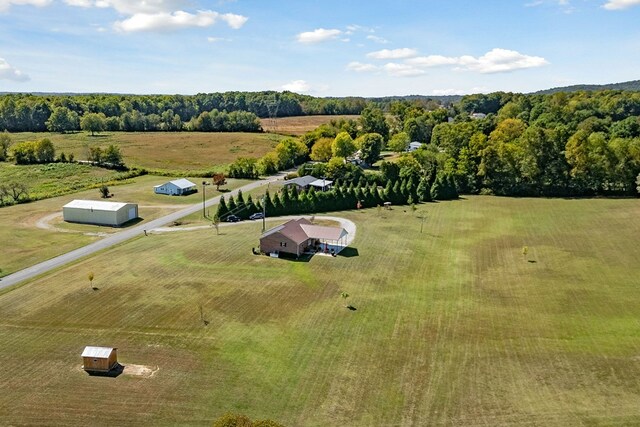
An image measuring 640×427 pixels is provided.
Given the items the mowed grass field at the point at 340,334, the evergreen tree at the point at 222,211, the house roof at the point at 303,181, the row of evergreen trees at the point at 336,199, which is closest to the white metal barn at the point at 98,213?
the mowed grass field at the point at 340,334

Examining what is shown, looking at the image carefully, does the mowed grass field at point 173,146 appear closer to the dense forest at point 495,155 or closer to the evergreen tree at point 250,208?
the dense forest at point 495,155

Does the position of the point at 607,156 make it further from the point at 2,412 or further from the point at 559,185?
the point at 2,412

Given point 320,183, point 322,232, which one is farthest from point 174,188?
point 322,232

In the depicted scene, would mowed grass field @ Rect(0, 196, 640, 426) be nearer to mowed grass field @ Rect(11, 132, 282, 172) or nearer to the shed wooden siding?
the shed wooden siding

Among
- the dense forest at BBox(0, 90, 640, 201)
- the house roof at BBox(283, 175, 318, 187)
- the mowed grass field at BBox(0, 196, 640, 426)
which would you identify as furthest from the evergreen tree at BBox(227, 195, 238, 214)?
the dense forest at BBox(0, 90, 640, 201)

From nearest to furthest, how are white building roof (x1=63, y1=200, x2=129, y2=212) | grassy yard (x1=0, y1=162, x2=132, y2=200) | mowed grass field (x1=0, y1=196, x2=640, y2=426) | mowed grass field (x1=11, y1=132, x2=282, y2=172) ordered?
mowed grass field (x1=0, y1=196, x2=640, y2=426), white building roof (x1=63, y1=200, x2=129, y2=212), grassy yard (x1=0, y1=162, x2=132, y2=200), mowed grass field (x1=11, y1=132, x2=282, y2=172)

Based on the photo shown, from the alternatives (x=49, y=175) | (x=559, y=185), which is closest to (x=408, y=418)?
(x=559, y=185)
